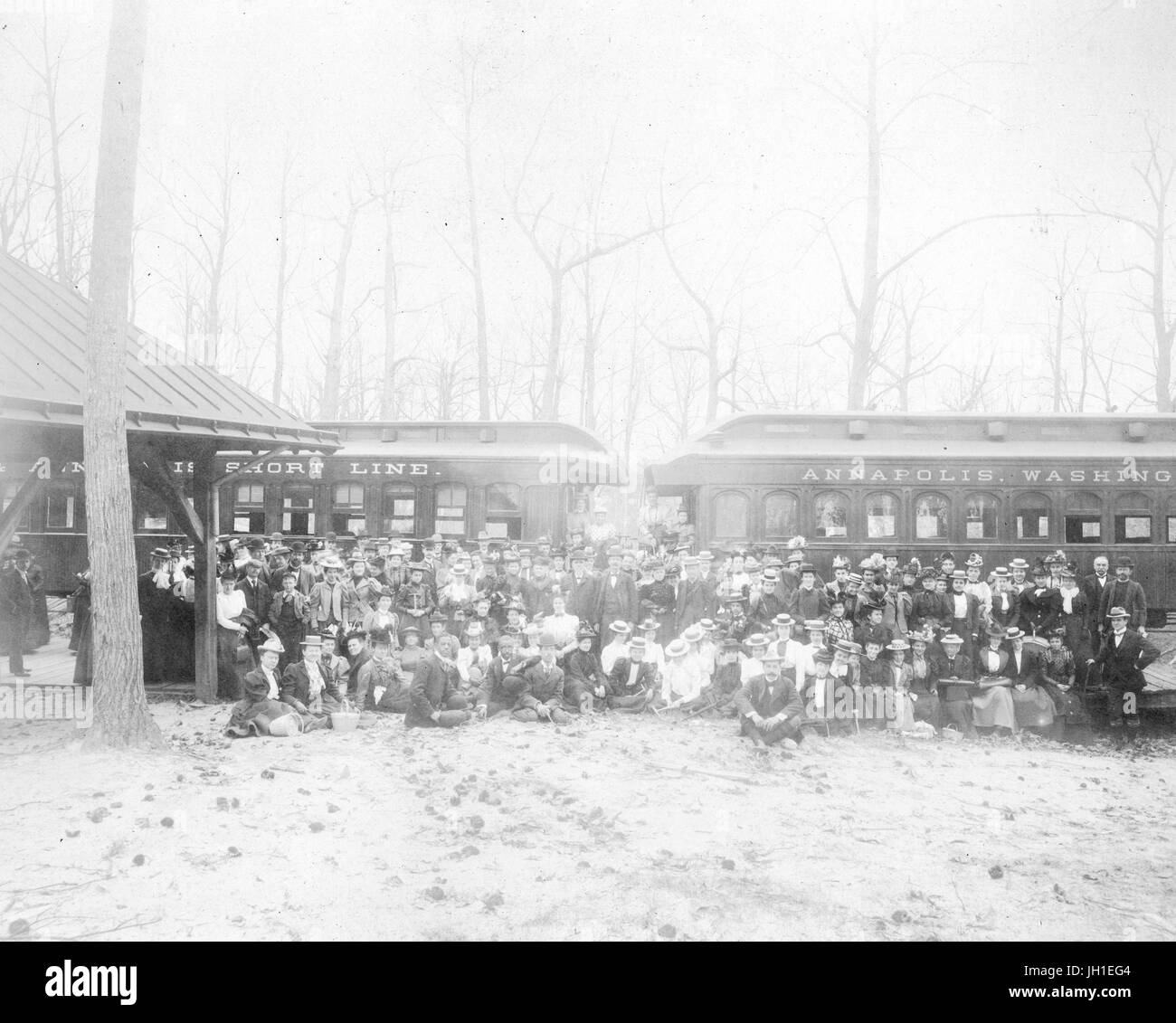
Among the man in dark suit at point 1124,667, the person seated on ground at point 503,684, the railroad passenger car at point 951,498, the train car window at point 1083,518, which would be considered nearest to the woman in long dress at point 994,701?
the man in dark suit at point 1124,667

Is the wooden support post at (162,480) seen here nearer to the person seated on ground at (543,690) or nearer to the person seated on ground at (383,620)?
the person seated on ground at (383,620)

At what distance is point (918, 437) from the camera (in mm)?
14062

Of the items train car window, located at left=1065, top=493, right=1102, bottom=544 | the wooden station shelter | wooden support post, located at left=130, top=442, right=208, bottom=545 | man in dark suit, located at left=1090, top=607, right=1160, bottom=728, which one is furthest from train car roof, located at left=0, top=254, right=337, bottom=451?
train car window, located at left=1065, top=493, right=1102, bottom=544

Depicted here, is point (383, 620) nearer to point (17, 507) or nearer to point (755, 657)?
point (17, 507)

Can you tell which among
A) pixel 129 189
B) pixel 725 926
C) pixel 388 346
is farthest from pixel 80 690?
pixel 388 346

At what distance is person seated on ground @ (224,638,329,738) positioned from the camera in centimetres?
746

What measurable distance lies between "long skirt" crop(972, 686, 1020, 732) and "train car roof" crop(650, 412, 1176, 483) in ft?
18.9

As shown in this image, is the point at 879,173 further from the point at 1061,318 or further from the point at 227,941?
the point at 227,941

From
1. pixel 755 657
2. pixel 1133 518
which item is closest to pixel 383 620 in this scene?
pixel 755 657

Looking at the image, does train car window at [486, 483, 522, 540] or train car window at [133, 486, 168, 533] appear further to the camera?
train car window at [133, 486, 168, 533]

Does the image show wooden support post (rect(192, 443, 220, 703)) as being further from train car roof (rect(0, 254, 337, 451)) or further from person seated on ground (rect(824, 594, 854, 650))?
person seated on ground (rect(824, 594, 854, 650))

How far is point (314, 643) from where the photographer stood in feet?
27.3

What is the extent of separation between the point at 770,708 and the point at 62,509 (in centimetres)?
1396
